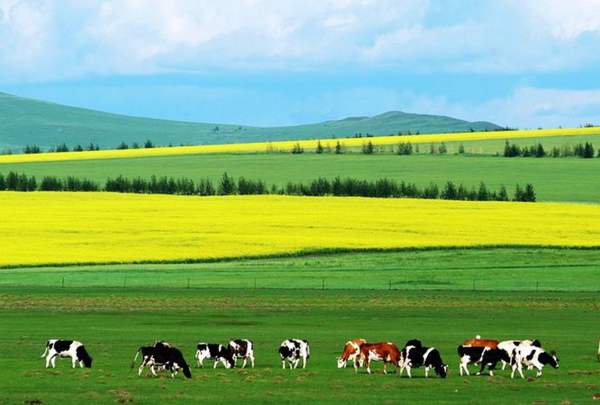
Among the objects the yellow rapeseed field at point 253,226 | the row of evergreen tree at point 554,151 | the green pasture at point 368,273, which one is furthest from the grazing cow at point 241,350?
the row of evergreen tree at point 554,151

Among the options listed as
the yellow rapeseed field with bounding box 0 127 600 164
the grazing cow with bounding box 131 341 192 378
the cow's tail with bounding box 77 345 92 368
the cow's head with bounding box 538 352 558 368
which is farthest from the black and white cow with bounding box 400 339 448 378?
the yellow rapeseed field with bounding box 0 127 600 164

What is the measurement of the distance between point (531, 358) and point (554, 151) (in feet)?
408

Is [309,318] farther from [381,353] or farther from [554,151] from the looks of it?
[554,151]

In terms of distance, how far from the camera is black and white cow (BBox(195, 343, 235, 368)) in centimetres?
3098

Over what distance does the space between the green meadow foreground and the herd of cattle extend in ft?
1.15

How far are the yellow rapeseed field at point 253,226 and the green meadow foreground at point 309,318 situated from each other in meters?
3.87

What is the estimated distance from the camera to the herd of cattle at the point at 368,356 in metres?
29.3

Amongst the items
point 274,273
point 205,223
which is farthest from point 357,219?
point 274,273

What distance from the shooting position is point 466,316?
156ft

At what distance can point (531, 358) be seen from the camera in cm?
2992

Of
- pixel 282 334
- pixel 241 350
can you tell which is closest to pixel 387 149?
pixel 282 334

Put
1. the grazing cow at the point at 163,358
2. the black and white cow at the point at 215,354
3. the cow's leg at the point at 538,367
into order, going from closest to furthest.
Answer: the grazing cow at the point at 163,358 < the cow's leg at the point at 538,367 < the black and white cow at the point at 215,354

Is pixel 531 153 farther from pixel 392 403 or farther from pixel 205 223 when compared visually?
pixel 392 403

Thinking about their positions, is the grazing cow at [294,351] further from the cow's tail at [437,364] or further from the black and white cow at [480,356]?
the black and white cow at [480,356]
